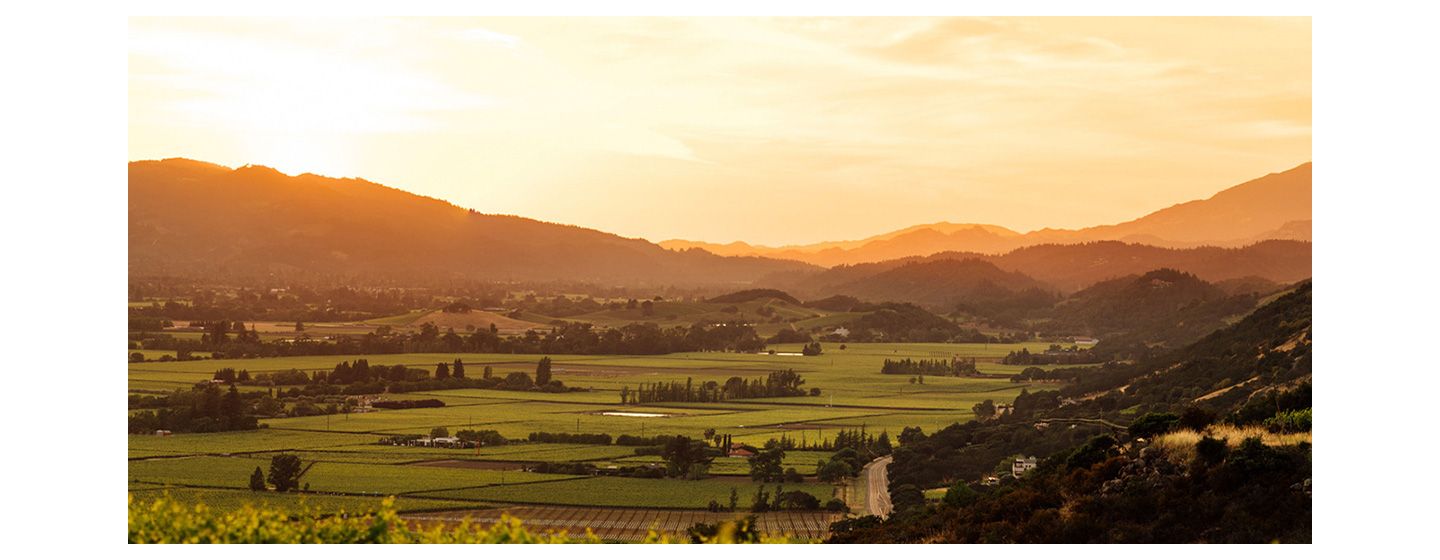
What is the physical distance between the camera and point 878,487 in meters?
30.5

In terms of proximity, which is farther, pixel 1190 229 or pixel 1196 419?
pixel 1190 229

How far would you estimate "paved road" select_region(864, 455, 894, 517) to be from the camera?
27392 mm

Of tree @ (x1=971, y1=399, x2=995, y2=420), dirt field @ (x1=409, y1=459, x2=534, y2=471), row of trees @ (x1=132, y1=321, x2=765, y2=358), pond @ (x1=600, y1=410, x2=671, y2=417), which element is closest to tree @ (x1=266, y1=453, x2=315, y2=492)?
dirt field @ (x1=409, y1=459, x2=534, y2=471)

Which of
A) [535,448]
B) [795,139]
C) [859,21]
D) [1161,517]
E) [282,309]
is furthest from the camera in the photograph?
[282,309]

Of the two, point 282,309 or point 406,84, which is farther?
point 282,309

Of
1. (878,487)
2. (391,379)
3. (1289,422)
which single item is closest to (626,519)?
(878,487)

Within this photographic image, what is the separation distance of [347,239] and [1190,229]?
7018 centimetres

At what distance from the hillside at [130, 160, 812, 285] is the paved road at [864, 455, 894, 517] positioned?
34327mm

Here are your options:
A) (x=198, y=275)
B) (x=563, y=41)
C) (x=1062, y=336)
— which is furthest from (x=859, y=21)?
(x=198, y=275)

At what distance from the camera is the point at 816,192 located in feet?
101

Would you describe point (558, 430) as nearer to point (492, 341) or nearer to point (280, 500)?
point (280, 500)

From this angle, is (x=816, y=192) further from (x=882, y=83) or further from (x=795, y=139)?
(x=882, y=83)

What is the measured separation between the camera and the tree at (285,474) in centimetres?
3020
